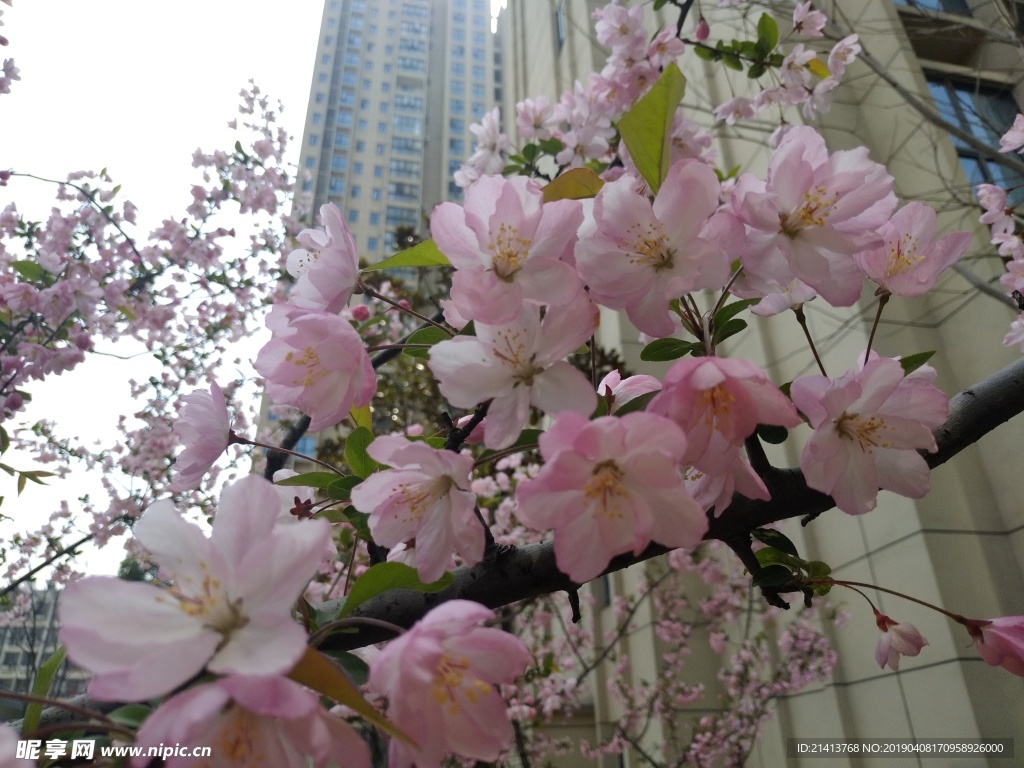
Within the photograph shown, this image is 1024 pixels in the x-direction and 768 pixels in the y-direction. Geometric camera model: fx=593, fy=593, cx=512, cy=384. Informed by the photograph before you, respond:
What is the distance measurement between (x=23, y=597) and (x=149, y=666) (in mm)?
5876

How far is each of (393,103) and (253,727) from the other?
30.9 m

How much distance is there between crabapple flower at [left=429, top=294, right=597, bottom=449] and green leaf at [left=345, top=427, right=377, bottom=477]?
0.23 m

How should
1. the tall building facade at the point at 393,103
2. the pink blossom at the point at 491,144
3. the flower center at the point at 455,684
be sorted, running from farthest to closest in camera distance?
the tall building facade at the point at 393,103 < the pink blossom at the point at 491,144 < the flower center at the point at 455,684

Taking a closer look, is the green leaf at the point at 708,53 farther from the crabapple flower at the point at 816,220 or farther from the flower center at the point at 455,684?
the flower center at the point at 455,684

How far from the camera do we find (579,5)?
7000mm

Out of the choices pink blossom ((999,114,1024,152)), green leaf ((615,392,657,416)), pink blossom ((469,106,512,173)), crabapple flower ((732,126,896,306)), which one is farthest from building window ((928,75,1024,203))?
green leaf ((615,392,657,416))

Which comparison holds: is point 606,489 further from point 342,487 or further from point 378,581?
point 342,487

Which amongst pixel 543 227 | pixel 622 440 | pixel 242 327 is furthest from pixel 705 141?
pixel 242 327

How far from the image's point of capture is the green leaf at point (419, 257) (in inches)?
24.5

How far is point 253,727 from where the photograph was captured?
385mm

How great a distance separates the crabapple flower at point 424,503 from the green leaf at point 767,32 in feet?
6.49

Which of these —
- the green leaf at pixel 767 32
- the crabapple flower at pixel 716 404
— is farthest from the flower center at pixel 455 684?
the green leaf at pixel 767 32

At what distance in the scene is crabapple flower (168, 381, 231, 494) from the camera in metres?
0.68

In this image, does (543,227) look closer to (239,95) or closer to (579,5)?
(239,95)
